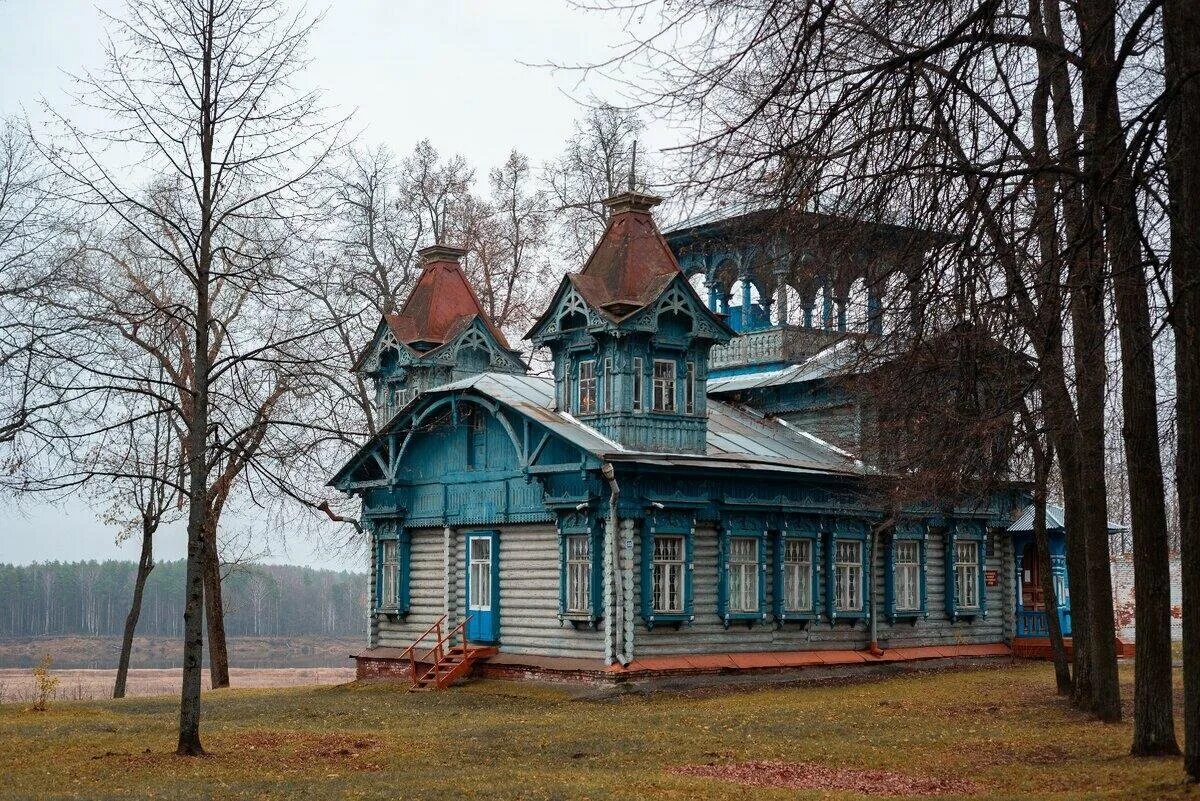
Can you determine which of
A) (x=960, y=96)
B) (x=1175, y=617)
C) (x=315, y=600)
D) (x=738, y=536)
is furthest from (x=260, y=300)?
(x=315, y=600)

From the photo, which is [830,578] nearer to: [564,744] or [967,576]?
[967,576]

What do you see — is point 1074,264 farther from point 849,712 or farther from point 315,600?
point 315,600

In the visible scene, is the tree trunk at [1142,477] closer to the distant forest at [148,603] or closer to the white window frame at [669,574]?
the white window frame at [669,574]

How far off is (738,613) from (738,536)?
1.60m

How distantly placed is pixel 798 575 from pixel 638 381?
5.90 m

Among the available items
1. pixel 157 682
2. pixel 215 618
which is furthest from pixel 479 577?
pixel 157 682

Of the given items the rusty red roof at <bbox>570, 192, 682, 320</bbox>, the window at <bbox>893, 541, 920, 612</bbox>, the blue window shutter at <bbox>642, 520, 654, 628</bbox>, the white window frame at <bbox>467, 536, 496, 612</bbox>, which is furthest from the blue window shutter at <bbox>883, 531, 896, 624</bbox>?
the white window frame at <bbox>467, 536, 496, 612</bbox>

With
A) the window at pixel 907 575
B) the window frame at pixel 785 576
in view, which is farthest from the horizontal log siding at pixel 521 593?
the window at pixel 907 575

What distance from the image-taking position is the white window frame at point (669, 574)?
95.0ft

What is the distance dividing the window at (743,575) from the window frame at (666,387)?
120 inches

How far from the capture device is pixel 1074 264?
50.6 ft

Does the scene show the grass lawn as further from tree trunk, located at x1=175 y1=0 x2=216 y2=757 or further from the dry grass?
the dry grass

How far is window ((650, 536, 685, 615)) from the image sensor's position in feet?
95.1

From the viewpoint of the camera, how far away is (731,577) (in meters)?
30.3
